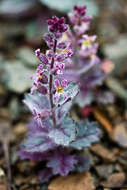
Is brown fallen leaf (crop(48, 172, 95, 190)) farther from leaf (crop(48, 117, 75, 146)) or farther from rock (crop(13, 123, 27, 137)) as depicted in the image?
rock (crop(13, 123, 27, 137))

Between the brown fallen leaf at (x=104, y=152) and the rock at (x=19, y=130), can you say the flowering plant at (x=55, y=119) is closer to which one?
the brown fallen leaf at (x=104, y=152)

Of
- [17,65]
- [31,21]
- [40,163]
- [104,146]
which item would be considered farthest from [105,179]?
[31,21]

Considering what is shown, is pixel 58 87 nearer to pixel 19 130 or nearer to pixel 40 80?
pixel 40 80

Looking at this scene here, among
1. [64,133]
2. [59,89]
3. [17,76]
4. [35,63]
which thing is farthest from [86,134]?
[35,63]

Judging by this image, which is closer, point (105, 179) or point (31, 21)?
point (105, 179)

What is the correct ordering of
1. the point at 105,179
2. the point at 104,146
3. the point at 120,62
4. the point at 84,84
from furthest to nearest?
the point at 120,62 → the point at 84,84 → the point at 104,146 → the point at 105,179

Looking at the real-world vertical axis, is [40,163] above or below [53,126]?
below

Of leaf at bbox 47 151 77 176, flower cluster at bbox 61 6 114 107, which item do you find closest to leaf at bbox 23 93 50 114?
leaf at bbox 47 151 77 176

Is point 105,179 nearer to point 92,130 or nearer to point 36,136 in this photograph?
point 92,130
